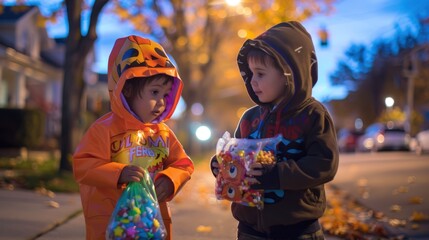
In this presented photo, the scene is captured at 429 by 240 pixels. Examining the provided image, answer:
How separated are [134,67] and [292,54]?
84 centimetres

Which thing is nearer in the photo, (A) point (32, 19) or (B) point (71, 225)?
(B) point (71, 225)

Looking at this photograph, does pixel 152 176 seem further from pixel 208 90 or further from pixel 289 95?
pixel 208 90

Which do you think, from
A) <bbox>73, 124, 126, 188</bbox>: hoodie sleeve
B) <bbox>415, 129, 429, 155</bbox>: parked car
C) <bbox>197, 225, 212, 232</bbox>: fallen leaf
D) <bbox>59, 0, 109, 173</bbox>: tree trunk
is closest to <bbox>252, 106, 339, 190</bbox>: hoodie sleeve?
<bbox>73, 124, 126, 188</bbox>: hoodie sleeve

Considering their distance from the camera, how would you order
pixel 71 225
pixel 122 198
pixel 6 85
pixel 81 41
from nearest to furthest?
pixel 122 198
pixel 71 225
pixel 81 41
pixel 6 85

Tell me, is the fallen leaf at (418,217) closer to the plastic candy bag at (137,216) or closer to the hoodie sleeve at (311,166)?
the hoodie sleeve at (311,166)

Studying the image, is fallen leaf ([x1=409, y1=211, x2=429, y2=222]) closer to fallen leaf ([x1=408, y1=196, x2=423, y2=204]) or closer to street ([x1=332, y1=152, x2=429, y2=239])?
street ([x1=332, y1=152, x2=429, y2=239])

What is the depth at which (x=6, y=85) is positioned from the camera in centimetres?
2720

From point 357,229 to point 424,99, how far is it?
178ft

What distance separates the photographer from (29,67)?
26.3 m

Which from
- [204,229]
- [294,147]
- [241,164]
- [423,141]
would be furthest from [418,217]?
[423,141]

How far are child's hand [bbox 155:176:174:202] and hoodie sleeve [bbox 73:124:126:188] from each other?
211 mm

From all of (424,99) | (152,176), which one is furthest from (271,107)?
(424,99)

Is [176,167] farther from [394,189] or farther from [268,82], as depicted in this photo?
[394,189]

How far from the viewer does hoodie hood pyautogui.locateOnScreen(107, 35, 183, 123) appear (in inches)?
115
